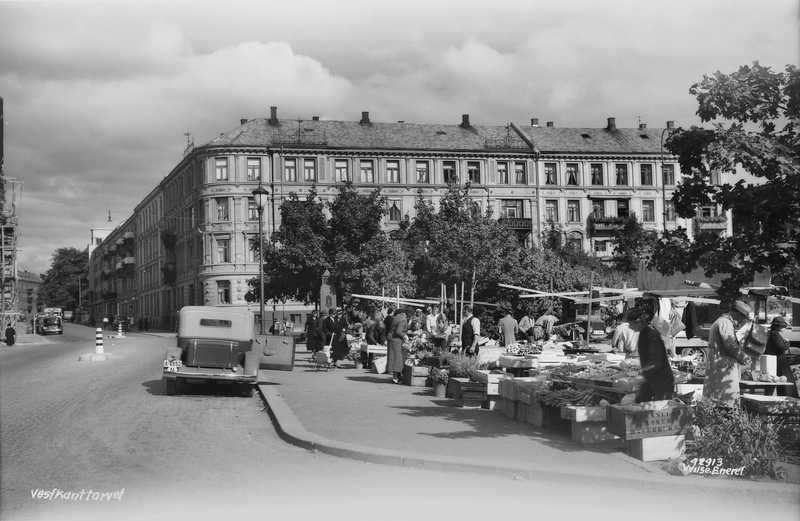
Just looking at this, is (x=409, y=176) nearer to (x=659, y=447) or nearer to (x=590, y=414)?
(x=590, y=414)

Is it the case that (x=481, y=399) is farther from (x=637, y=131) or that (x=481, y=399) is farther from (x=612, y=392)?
(x=637, y=131)

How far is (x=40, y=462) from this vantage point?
8.67 m

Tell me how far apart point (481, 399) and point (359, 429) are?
124 inches

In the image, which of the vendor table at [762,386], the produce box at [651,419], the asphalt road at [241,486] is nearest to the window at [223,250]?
the asphalt road at [241,486]

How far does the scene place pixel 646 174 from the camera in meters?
71.4

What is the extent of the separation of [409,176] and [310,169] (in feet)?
27.1

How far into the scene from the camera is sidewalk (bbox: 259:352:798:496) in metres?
7.60

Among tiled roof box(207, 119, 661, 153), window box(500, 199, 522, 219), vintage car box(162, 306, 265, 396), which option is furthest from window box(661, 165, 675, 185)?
vintage car box(162, 306, 265, 396)

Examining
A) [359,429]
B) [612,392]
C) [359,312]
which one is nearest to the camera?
[612,392]

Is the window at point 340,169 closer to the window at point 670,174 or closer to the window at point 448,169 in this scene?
the window at point 448,169

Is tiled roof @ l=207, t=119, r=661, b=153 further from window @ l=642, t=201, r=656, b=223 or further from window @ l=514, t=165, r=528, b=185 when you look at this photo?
window @ l=642, t=201, r=656, b=223

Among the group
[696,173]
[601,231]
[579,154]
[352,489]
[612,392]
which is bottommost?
[352,489]

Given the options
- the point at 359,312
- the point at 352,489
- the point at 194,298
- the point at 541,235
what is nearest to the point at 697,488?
the point at 352,489

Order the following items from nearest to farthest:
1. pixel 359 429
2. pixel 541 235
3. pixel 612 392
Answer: pixel 612 392 < pixel 359 429 < pixel 541 235
